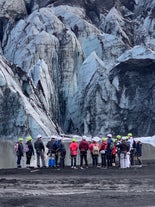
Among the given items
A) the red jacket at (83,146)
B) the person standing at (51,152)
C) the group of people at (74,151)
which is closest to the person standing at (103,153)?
the group of people at (74,151)

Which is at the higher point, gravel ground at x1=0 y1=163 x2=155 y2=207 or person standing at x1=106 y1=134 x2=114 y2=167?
person standing at x1=106 y1=134 x2=114 y2=167

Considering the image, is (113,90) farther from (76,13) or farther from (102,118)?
(76,13)

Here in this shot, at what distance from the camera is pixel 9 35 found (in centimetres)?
6862

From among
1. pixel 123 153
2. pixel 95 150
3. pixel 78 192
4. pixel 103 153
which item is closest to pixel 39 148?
pixel 95 150

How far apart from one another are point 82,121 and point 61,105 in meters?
3.97

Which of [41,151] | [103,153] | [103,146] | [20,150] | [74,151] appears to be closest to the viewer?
[20,150]

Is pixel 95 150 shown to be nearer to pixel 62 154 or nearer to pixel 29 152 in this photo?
pixel 62 154

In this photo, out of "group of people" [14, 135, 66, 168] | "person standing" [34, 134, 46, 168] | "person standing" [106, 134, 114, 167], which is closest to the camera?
"group of people" [14, 135, 66, 168]

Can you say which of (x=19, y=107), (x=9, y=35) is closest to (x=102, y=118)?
(x=19, y=107)

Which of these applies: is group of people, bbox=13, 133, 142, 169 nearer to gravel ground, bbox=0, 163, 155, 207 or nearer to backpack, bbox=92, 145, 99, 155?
backpack, bbox=92, 145, 99, 155

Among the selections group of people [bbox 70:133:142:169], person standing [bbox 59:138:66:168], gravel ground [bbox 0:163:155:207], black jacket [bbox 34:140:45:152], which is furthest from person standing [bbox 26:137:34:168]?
gravel ground [bbox 0:163:155:207]

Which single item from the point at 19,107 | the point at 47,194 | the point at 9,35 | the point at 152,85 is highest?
the point at 9,35

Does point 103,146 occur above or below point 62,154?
above

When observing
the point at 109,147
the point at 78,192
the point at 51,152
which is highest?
the point at 109,147
